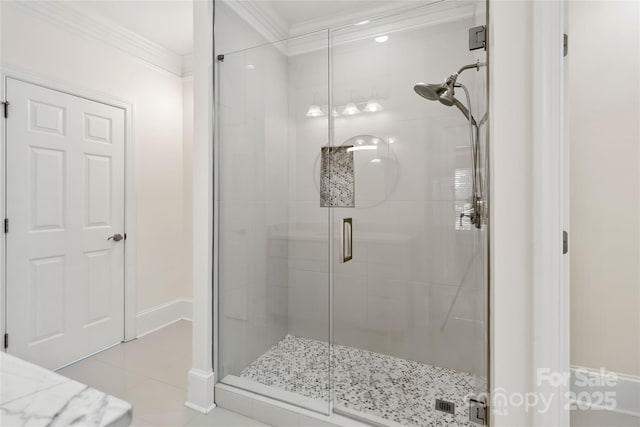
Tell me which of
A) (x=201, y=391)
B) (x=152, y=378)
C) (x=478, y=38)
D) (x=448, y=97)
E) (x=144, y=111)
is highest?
(x=144, y=111)

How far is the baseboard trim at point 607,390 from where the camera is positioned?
1719 millimetres

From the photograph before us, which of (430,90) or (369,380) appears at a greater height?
Result: (430,90)

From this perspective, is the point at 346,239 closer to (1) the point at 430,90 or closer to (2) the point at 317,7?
(1) the point at 430,90

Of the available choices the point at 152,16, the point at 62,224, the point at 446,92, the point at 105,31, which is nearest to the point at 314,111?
the point at 446,92

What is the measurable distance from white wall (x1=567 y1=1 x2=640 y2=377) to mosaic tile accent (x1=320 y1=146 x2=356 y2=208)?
4.13 ft

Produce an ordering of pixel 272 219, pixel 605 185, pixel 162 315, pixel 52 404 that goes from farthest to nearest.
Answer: pixel 162 315
pixel 272 219
pixel 605 185
pixel 52 404

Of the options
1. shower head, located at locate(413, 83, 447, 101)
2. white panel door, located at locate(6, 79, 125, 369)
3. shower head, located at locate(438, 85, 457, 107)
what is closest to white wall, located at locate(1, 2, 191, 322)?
white panel door, located at locate(6, 79, 125, 369)

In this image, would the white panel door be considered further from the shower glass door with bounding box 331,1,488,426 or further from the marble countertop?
the marble countertop

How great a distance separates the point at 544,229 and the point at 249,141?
5.40 ft

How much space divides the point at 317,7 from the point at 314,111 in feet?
3.07

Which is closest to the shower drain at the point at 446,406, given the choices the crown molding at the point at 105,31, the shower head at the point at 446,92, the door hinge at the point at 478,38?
the shower head at the point at 446,92

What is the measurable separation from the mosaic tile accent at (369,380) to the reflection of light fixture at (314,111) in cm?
152

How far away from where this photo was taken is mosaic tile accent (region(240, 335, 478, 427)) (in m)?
1.67

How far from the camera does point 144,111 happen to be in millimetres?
2906
